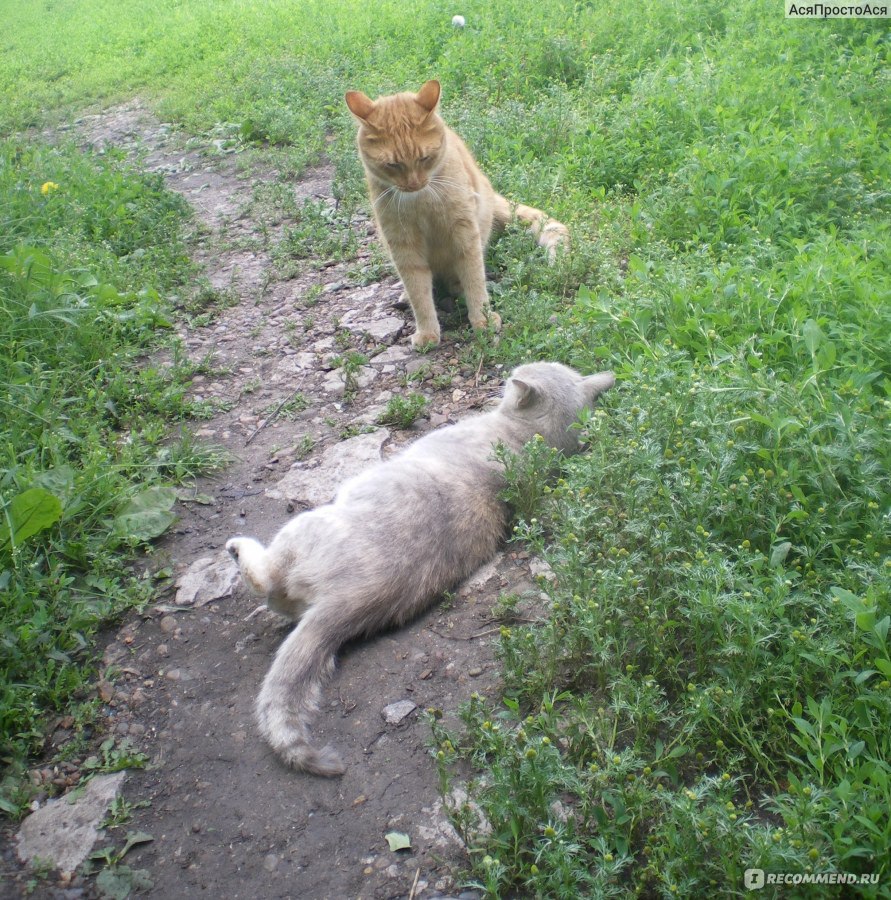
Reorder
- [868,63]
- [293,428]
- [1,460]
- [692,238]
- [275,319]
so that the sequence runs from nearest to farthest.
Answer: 1. [1,460]
2. [293,428]
3. [692,238]
4. [275,319]
5. [868,63]

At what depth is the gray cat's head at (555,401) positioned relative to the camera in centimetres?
395

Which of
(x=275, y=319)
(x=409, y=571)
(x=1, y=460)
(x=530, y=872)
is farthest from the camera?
(x=275, y=319)

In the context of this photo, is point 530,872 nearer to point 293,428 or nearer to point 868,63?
point 293,428

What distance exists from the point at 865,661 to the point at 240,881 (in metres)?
2.05

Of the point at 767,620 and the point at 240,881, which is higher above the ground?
the point at 767,620

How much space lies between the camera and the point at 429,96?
16.4ft

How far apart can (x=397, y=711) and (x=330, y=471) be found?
5.32ft

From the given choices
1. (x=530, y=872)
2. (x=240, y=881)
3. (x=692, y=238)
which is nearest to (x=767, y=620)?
(x=530, y=872)

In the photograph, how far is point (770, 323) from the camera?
12.6ft

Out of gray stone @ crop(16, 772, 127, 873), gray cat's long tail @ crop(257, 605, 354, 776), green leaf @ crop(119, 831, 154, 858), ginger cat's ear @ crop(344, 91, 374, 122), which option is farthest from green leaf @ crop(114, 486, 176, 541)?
ginger cat's ear @ crop(344, 91, 374, 122)

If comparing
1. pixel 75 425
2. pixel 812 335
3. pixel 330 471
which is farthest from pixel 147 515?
pixel 812 335

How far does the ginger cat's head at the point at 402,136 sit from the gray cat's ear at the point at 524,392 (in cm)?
180

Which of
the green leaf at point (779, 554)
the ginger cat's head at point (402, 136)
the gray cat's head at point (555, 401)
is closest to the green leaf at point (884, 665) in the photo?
the green leaf at point (779, 554)

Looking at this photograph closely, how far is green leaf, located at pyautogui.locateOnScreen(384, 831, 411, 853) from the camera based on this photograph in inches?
95.5
